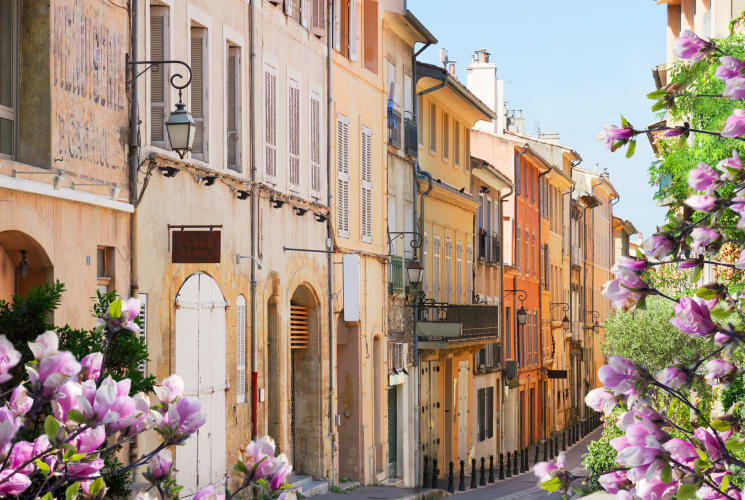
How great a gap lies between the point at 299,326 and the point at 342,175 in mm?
3230

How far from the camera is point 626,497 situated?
4.84 m

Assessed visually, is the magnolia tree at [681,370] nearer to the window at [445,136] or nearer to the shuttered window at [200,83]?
the shuttered window at [200,83]

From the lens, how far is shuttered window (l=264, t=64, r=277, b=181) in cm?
2033

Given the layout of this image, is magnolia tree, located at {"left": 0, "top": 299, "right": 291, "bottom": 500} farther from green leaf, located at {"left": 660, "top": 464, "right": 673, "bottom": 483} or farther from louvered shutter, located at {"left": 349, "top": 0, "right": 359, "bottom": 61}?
louvered shutter, located at {"left": 349, "top": 0, "right": 359, "bottom": 61}

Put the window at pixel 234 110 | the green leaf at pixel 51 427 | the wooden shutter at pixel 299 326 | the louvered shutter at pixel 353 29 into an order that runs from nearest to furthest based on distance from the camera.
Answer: the green leaf at pixel 51 427 < the window at pixel 234 110 < the wooden shutter at pixel 299 326 < the louvered shutter at pixel 353 29

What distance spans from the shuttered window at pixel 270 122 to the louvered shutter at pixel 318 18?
8.59 feet

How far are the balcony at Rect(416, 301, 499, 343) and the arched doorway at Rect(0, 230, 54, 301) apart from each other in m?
17.7

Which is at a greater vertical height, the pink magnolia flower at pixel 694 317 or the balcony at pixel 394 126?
the balcony at pixel 394 126

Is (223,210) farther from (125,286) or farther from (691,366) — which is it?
(691,366)

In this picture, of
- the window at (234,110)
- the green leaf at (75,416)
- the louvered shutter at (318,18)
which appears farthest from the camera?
the louvered shutter at (318,18)

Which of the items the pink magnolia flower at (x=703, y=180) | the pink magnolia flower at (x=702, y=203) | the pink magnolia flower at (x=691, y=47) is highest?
the pink magnolia flower at (x=691, y=47)

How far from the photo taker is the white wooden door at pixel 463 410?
3609 cm

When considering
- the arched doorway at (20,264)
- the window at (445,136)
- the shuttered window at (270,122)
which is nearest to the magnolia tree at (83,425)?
the arched doorway at (20,264)

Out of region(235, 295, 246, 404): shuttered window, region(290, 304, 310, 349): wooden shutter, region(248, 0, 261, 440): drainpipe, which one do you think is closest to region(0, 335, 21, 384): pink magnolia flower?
region(235, 295, 246, 404): shuttered window
